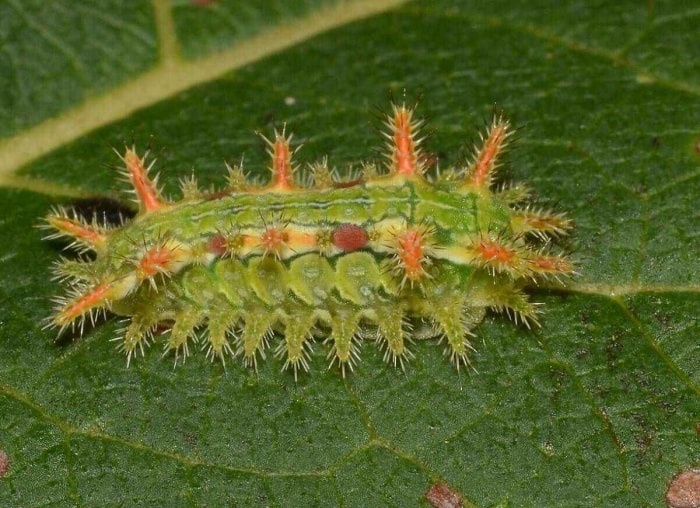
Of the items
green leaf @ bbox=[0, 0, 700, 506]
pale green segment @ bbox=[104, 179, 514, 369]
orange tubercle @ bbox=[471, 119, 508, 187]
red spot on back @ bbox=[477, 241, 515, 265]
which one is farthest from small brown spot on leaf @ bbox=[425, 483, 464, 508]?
orange tubercle @ bbox=[471, 119, 508, 187]

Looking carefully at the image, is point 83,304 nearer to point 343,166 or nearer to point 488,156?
point 343,166

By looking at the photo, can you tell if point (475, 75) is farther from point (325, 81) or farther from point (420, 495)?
point (420, 495)

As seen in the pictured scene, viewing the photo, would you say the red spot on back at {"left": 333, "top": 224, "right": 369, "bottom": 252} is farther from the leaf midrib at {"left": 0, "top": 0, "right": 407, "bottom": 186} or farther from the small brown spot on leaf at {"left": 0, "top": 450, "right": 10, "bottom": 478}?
the small brown spot on leaf at {"left": 0, "top": 450, "right": 10, "bottom": 478}

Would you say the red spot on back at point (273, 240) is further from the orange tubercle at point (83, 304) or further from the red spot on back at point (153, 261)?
the orange tubercle at point (83, 304)

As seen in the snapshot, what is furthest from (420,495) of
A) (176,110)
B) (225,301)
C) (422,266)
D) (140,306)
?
(176,110)

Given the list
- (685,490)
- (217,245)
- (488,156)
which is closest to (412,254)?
(488,156)

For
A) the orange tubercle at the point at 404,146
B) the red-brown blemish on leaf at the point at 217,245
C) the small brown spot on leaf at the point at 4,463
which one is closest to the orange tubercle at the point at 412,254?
the orange tubercle at the point at 404,146
